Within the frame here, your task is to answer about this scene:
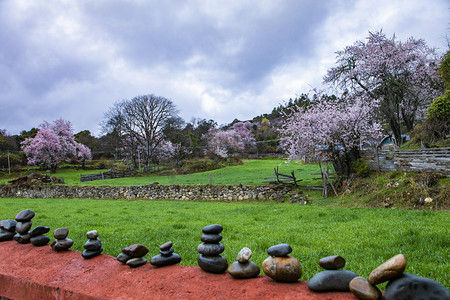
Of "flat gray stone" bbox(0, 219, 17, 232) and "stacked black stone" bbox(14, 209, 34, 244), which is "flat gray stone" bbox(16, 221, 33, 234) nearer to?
"stacked black stone" bbox(14, 209, 34, 244)

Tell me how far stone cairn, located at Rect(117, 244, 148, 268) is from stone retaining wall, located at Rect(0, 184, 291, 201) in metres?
13.4

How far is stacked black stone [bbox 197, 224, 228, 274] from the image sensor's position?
90.3 inches

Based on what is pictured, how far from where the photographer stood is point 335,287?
5.69 ft

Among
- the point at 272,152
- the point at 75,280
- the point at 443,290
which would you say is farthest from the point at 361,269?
the point at 272,152

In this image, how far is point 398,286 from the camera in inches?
59.0

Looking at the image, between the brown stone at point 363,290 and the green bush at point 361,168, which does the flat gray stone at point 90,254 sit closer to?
the brown stone at point 363,290

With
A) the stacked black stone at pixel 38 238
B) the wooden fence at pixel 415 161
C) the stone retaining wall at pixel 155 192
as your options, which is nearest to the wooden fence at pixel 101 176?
the stone retaining wall at pixel 155 192

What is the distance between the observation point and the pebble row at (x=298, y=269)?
57.7 inches

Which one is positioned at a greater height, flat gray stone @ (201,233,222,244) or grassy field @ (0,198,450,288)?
flat gray stone @ (201,233,222,244)

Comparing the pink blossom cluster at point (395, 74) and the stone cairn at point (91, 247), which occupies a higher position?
the pink blossom cluster at point (395, 74)

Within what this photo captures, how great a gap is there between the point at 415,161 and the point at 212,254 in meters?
11.8

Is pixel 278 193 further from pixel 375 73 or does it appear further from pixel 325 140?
pixel 375 73

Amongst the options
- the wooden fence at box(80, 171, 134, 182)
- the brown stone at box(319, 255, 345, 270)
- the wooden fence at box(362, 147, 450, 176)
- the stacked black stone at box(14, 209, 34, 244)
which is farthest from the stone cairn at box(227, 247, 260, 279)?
the wooden fence at box(80, 171, 134, 182)

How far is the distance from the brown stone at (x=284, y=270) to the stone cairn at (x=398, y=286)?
1.30 feet
